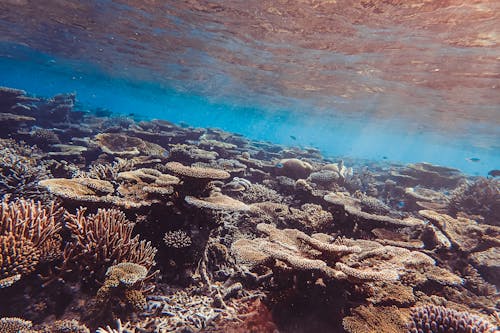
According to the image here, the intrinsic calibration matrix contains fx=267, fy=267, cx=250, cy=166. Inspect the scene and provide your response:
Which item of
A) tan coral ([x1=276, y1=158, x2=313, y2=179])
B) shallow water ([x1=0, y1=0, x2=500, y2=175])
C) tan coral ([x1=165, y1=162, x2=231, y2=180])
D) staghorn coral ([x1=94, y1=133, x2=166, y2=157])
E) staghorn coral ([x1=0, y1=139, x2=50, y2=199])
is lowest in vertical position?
staghorn coral ([x1=0, y1=139, x2=50, y2=199])

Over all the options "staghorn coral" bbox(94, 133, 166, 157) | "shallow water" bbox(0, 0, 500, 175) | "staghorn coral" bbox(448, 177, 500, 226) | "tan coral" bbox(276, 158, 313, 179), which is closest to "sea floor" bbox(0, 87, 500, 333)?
"staghorn coral" bbox(448, 177, 500, 226)

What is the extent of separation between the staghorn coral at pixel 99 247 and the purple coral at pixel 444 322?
389 cm

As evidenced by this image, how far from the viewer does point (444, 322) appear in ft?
10.5

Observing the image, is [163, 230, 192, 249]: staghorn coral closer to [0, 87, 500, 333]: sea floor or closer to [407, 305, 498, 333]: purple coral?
[0, 87, 500, 333]: sea floor

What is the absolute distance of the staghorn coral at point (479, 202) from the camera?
10.7 meters

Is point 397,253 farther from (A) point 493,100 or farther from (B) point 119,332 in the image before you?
(A) point 493,100

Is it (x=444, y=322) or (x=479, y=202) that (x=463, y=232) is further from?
(x=444, y=322)

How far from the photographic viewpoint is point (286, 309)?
388 cm

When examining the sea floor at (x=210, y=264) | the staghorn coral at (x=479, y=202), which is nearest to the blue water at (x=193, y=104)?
the staghorn coral at (x=479, y=202)

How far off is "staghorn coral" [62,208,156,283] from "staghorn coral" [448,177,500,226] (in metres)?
12.0

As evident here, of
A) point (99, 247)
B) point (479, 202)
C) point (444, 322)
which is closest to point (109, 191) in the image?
point (99, 247)

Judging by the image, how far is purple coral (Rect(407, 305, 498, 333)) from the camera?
122 inches

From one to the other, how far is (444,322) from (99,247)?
Result: 4803 mm

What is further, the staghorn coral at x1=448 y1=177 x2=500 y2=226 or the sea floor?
the staghorn coral at x1=448 y1=177 x2=500 y2=226
